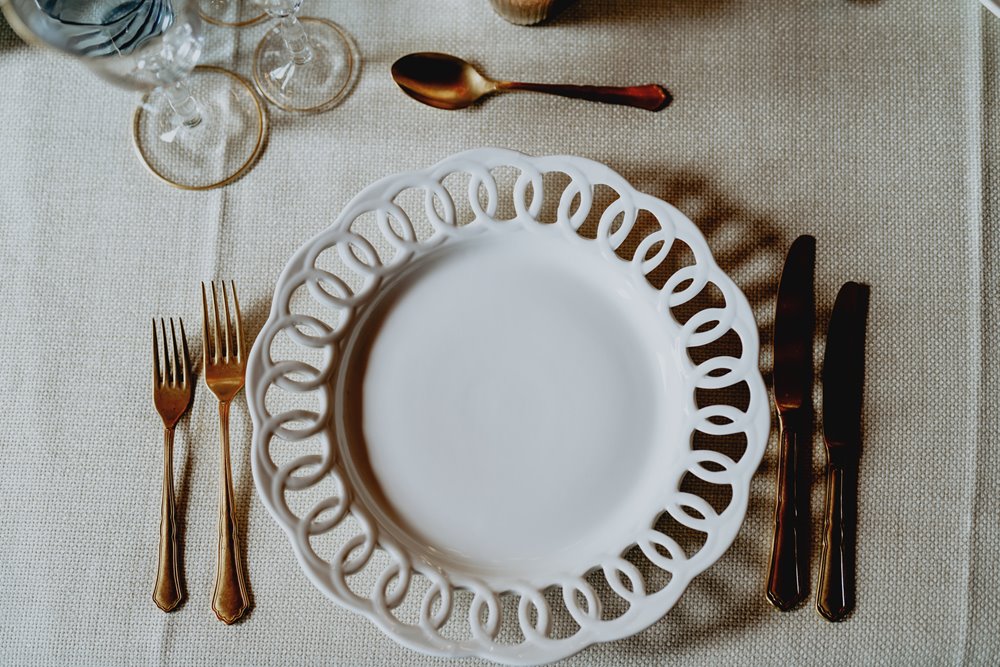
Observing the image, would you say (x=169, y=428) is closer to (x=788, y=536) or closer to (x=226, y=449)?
(x=226, y=449)

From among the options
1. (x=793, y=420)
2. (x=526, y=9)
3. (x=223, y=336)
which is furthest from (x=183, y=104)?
(x=793, y=420)

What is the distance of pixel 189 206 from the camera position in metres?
0.64

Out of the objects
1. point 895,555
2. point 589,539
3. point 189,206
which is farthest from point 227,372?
point 895,555

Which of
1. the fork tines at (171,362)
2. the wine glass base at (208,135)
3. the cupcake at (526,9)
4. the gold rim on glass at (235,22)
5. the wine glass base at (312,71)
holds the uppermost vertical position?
the cupcake at (526,9)

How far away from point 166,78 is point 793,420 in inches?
22.4

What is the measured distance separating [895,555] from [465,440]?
374 millimetres

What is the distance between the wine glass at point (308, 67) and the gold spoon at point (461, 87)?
0.06m

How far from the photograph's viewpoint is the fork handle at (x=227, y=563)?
22.9 inches

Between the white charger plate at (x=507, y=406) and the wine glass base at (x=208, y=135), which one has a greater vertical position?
the wine glass base at (x=208, y=135)

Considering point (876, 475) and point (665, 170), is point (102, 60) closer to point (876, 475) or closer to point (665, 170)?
point (665, 170)

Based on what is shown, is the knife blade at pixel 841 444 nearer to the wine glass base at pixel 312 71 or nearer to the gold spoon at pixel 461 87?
the gold spoon at pixel 461 87

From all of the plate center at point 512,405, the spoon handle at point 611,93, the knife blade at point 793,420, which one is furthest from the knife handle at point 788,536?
the spoon handle at point 611,93

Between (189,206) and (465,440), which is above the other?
(189,206)

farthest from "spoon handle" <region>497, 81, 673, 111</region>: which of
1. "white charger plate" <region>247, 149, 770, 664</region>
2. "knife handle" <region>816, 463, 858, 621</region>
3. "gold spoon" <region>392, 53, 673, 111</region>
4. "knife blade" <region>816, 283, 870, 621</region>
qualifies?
"knife handle" <region>816, 463, 858, 621</region>
